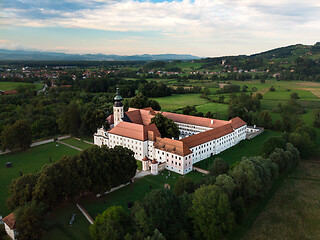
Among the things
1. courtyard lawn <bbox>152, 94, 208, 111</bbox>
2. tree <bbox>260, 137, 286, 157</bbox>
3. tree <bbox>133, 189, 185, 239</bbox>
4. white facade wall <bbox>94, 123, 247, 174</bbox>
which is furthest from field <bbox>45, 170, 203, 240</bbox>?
courtyard lawn <bbox>152, 94, 208, 111</bbox>

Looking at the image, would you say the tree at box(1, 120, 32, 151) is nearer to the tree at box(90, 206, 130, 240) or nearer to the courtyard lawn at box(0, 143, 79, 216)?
→ the courtyard lawn at box(0, 143, 79, 216)

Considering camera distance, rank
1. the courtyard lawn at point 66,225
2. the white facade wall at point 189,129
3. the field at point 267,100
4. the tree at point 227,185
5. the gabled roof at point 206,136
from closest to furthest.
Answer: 1. the courtyard lawn at point 66,225
2. the tree at point 227,185
3. the gabled roof at point 206,136
4. the white facade wall at point 189,129
5. the field at point 267,100

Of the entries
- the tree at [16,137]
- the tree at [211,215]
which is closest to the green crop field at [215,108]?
the tree at [16,137]

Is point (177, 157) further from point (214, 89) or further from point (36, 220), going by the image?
point (214, 89)

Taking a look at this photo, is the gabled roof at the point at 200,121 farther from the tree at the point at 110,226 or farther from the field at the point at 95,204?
the tree at the point at 110,226

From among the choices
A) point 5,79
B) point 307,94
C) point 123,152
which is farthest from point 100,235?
point 5,79

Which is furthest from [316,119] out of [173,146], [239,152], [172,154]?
[172,154]

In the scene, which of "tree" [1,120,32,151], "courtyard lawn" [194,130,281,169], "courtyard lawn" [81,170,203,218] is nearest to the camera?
"courtyard lawn" [81,170,203,218]

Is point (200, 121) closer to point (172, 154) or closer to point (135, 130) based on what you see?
point (135, 130)
